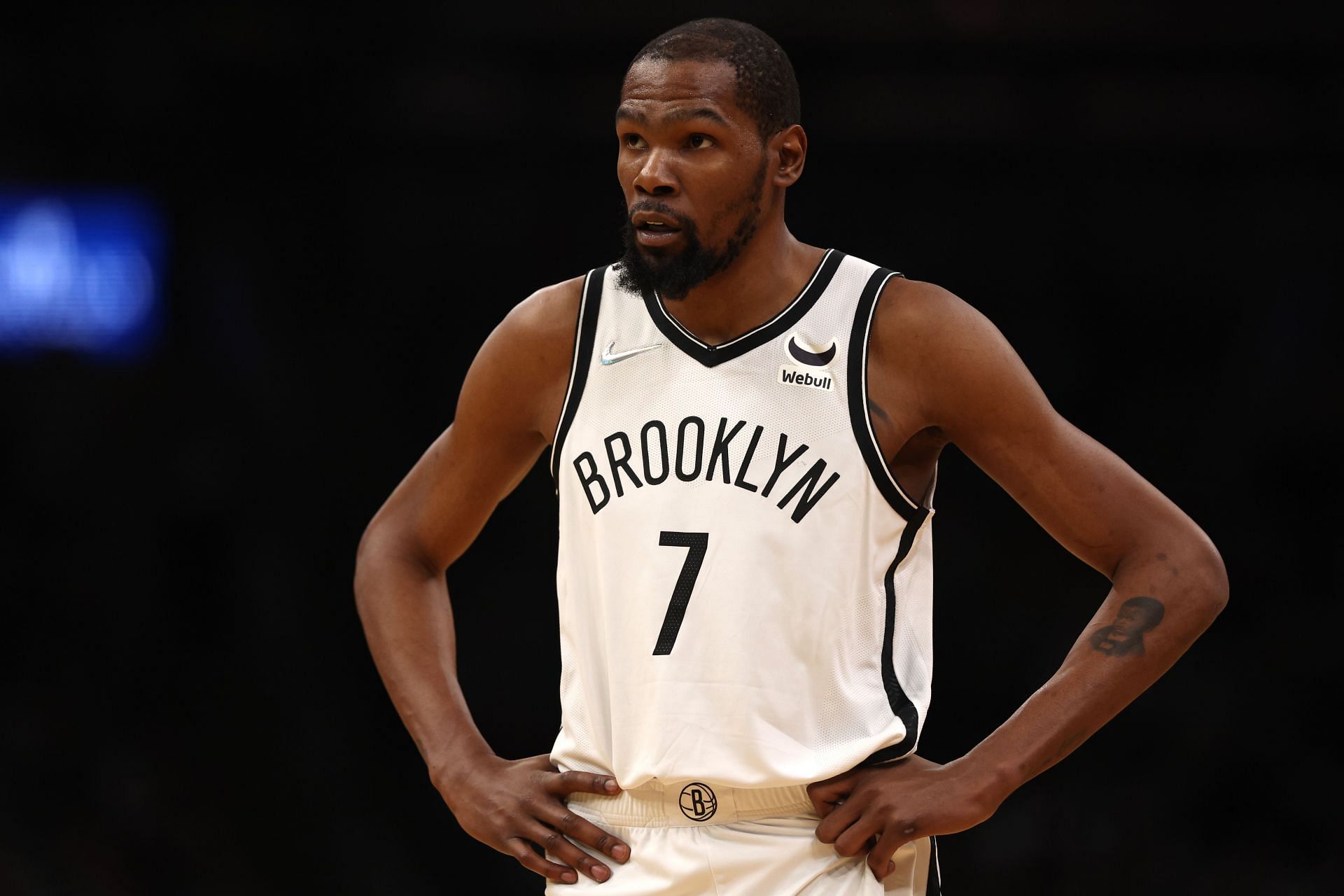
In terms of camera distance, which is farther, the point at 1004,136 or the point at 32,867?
the point at 1004,136

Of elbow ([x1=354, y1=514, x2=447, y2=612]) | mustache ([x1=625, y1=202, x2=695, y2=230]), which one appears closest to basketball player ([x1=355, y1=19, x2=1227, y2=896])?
mustache ([x1=625, y1=202, x2=695, y2=230])

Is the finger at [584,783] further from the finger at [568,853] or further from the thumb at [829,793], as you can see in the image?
the thumb at [829,793]

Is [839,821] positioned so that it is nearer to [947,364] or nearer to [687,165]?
[947,364]

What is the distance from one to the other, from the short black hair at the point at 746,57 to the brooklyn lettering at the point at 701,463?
49 centimetres

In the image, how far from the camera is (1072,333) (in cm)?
622

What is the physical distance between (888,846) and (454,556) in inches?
40.5

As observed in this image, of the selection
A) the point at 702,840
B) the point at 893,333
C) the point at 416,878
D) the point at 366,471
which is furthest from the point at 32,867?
the point at 893,333

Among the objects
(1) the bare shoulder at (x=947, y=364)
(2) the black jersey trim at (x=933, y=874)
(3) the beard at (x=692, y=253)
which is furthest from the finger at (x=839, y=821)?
(3) the beard at (x=692, y=253)

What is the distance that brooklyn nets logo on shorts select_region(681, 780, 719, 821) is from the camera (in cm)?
242

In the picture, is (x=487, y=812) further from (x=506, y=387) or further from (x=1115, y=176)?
(x=1115, y=176)

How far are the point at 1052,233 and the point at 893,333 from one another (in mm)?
3974

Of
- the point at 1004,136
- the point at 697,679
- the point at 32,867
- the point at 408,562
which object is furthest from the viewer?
the point at 1004,136

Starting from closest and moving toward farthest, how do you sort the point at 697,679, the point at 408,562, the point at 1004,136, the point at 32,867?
1. the point at 697,679
2. the point at 408,562
3. the point at 32,867
4. the point at 1004,136

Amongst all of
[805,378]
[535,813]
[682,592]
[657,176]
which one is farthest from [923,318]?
[535,813]
